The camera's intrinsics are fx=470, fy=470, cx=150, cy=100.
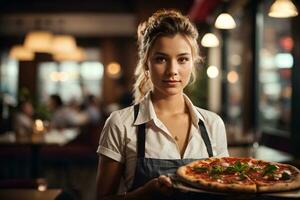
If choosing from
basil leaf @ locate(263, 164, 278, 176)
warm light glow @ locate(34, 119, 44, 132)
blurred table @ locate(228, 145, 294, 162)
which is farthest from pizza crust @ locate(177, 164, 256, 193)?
warm light glow @ locate(34, 119, 44, 132)

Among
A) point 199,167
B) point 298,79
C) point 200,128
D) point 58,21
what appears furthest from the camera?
point 58,21

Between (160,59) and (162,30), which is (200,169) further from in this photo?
(162,30)

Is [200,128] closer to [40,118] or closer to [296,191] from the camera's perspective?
[296,191]

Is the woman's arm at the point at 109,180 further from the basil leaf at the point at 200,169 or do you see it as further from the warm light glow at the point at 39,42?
the warm light glow at the point at 39,42

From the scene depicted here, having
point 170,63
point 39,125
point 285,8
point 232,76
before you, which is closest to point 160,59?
point 170,63

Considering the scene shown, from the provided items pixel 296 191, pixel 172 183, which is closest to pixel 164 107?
pixel 172 183

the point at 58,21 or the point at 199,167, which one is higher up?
the point at 58,21

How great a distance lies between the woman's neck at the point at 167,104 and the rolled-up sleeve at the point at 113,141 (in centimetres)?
20

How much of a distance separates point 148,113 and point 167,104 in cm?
12

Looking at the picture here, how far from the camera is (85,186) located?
7.15m

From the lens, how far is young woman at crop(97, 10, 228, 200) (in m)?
1.91

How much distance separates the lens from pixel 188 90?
859cm

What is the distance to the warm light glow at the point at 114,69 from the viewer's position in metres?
16.8

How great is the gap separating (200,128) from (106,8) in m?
11.3
